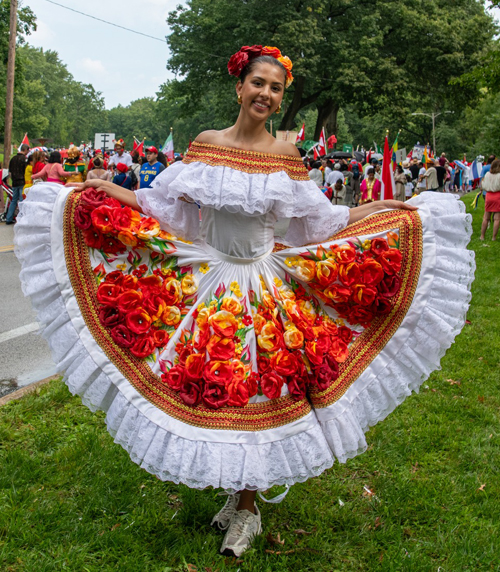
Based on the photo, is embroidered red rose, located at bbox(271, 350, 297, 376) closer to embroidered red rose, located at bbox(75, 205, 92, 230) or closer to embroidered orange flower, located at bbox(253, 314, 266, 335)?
embroidered orange flower, located at bbox(253, 314, 266, 335)

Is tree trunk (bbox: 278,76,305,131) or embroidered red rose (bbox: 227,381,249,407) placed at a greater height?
tree trunk (bbox: 278,76,305,131)

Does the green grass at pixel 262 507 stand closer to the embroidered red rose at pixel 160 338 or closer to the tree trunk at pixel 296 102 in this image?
the embroidered red rose at pixel 160 338

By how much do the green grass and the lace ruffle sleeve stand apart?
1.46m

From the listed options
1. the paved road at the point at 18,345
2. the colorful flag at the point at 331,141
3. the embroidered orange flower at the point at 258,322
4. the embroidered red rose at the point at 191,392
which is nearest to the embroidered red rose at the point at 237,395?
the embroidered red rose at the point at 191,392

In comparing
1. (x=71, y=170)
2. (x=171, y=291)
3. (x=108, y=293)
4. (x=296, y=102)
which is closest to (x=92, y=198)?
(x=108, y=293)

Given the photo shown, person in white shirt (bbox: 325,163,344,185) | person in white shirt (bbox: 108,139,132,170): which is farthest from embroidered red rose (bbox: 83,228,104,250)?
person in white shirt (bbox: 325,163,344,185)

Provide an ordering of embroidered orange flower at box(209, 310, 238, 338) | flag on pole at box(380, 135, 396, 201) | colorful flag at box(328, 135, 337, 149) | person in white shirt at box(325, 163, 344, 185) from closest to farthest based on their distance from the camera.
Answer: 1. embroidered orange flower at box(209, 310, 238, 338)
2. flag on pole at box(380, 135, 396, 201)
3. person in white shirt at box(325, 163, 344, 185)
4. colorful flag at box(328, 135, 337, 149)

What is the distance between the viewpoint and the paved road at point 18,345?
4.86 metres

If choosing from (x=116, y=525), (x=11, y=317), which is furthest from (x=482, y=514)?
(x=11, y=317)

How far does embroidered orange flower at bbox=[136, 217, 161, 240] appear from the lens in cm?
281

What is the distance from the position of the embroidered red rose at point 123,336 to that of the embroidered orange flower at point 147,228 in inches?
17.5

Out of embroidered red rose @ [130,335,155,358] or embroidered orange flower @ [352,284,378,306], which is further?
embroidered orange flower @ [352,284,378,306]

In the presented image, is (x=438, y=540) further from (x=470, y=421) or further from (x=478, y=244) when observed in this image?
(x=478, y=244)

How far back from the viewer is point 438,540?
2.93 m
